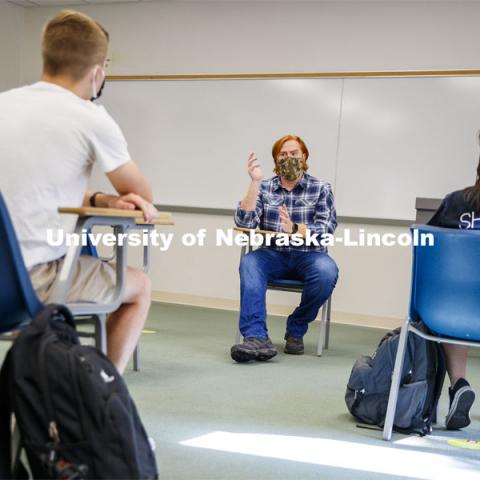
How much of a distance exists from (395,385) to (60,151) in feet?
4.63

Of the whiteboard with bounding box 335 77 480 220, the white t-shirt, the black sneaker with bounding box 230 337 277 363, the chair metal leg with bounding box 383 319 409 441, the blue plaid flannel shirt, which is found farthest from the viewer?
the whiteboard with bounding box 335 77 480 220

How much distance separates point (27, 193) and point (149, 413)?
3.99ft

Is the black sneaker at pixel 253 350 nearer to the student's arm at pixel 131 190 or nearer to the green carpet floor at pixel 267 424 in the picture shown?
the green carpet floor at pixel 267 424

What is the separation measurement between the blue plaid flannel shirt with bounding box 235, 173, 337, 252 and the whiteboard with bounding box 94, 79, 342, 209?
4.36 feet

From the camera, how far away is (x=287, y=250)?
4.20 metres

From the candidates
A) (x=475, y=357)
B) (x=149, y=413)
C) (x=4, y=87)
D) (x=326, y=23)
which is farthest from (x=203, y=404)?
(x=4, y=87)

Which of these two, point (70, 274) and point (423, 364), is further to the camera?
point (423, 364)

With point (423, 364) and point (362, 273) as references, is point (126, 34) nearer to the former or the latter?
point (362, 273)

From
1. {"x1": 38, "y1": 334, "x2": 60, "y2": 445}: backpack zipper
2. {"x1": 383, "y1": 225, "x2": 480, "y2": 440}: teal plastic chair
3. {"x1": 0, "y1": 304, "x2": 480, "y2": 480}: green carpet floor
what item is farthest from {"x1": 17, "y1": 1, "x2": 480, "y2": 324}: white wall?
{"x1": 38, "y1": 334, "x2": 60, "y2": 445}: backpack zipper

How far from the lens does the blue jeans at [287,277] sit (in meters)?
3.97

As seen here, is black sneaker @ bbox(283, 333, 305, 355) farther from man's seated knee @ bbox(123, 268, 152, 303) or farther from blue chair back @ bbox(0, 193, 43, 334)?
blue chair back @ bbox(0, 193, 43, 334)

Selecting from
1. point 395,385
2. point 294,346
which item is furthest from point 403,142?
point 395,385

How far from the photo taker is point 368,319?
5.60m

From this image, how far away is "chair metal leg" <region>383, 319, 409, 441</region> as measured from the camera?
2623 mm
